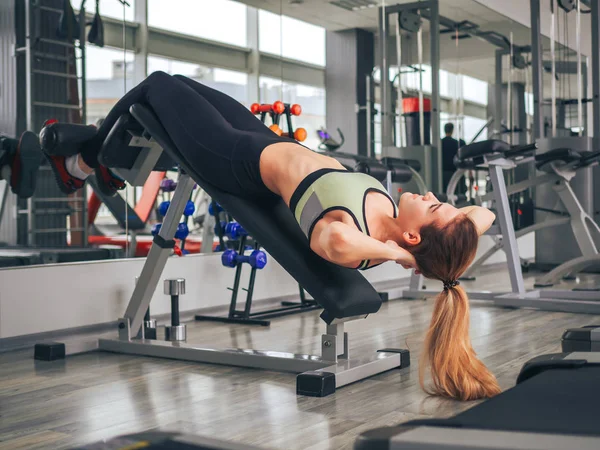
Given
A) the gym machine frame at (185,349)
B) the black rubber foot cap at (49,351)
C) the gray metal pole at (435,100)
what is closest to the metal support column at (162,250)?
the gym machine frame at (185,349)

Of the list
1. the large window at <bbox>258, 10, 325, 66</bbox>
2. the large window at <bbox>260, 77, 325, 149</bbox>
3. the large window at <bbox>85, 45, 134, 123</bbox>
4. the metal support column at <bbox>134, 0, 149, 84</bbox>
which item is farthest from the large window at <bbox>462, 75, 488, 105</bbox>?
the large window at <bbox>85, 45, 134, 123</bbox>

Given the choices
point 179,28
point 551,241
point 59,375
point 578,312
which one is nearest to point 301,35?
point 179,28

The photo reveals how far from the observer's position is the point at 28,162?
331cm

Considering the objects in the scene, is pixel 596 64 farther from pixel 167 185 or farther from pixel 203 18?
pixel 167 185

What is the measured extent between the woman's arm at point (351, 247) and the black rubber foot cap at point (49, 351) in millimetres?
1459

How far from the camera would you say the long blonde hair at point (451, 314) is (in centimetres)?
205

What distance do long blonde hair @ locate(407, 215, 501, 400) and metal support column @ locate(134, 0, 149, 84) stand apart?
94.6 inches

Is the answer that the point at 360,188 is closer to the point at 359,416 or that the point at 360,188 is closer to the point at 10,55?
the point at 359,416

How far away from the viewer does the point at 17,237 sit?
3.27 metres

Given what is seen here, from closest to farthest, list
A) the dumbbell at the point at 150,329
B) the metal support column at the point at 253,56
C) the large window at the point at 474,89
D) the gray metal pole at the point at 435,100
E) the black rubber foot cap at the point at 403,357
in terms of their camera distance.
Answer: the black rubber foot cap at the point at 403,357, the dumbbell at the point at 150,329, the metal support column at the point at 253,56, the gray metal pole at the point at 435,100, the large window at the point at 474,89

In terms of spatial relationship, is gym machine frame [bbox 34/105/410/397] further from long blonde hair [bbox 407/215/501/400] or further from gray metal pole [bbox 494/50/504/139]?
gray metal pole [bbox 494/50/504/139]

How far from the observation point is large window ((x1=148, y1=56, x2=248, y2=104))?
13.7 feet

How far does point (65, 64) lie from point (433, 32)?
416 centimetres

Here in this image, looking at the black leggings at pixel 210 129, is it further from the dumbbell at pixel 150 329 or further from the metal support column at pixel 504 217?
the metal support column at pixel 504 217
